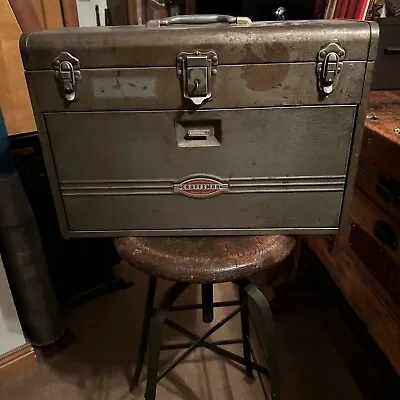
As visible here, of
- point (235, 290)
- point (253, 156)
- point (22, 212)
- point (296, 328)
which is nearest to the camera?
point (253, 156)

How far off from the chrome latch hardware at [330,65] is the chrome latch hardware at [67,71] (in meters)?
0.41

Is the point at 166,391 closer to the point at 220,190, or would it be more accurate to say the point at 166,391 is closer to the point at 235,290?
the point at 235,290

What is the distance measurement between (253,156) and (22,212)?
0.78 meters

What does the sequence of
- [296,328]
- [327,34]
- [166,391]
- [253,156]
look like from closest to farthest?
[327,34] → [253,156] → [166,391] → [296,328]

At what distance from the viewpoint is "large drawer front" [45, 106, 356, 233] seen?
76 cm

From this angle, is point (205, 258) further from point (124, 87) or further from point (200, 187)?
point (124, 87)

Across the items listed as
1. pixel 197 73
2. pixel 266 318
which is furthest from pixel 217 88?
pixel 266 318

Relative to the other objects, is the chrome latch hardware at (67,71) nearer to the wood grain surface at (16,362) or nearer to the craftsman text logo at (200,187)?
the craftsman text logo at (200,187)

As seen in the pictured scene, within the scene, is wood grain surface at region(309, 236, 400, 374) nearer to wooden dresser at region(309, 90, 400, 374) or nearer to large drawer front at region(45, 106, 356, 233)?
wooden dresser at region(309, 90, 400, 374)

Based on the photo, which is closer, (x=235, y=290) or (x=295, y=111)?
(x=295, y=111)

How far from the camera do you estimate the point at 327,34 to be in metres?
0.69

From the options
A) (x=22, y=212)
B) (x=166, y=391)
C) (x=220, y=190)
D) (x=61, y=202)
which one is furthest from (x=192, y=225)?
(x=166, y=391)

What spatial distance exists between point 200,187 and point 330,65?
0.32 meters

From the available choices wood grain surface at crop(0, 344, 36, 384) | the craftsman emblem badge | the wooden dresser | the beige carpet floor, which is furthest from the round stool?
wood grain surface at crop(0, 344, 36, 384)
